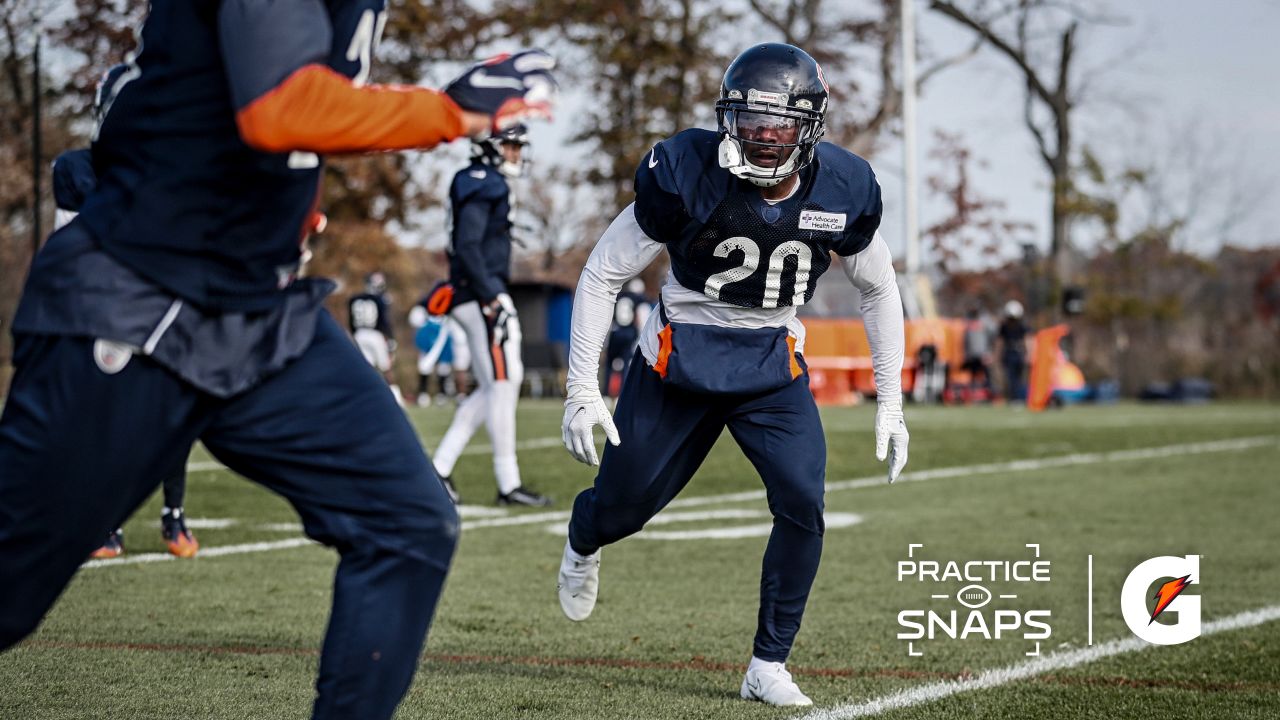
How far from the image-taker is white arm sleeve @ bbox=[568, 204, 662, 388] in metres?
4.56

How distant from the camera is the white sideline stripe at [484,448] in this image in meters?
11.8

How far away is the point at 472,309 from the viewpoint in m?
9.24

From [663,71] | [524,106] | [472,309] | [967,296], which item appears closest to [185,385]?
[524,106]

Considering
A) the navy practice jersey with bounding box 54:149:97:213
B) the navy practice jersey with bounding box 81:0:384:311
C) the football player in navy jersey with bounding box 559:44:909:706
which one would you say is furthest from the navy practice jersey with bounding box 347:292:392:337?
the navy practice jersey with bounding box 81:0:384:311

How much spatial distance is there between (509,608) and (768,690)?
185 centimetres

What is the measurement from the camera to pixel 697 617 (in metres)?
5.92

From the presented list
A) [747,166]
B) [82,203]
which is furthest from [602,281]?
[82,203]

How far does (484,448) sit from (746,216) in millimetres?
9606

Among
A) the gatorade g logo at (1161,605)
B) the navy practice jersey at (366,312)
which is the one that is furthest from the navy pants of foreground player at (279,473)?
the navy practice jersey at (366,312)

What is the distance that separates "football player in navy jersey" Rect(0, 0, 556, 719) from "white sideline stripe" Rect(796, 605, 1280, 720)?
1.71 metres

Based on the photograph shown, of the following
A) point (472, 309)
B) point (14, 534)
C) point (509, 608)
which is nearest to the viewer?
point (14, 534)

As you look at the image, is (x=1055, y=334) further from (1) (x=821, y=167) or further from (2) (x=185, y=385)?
(2) (x=185, y=385)

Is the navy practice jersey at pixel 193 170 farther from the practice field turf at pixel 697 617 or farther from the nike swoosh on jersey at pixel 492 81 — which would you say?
the practice field turf at pixel 697 617

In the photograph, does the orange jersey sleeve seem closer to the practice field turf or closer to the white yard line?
the practice field turf
